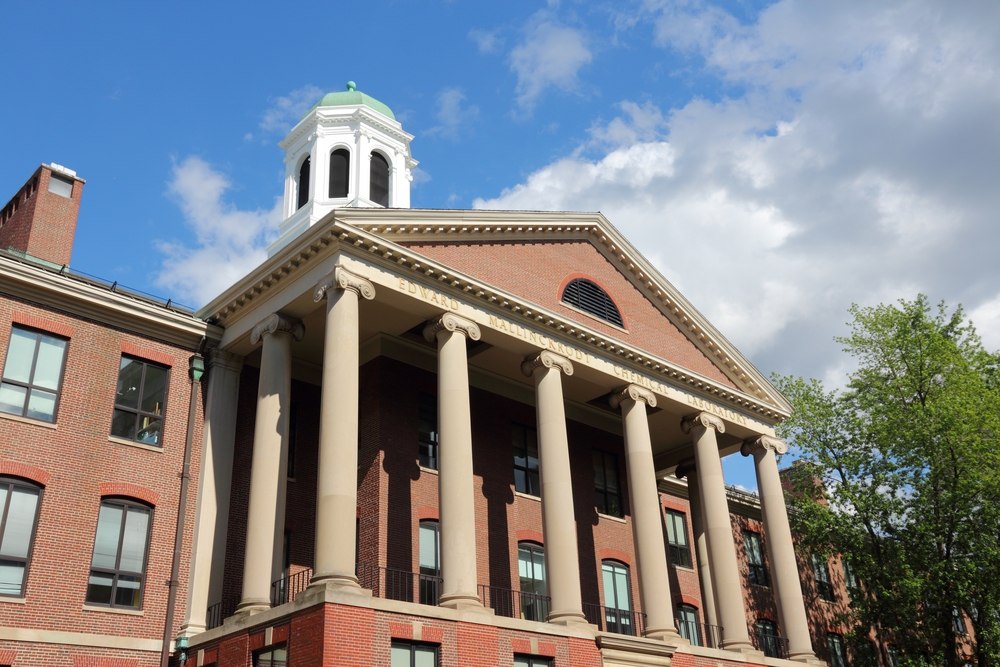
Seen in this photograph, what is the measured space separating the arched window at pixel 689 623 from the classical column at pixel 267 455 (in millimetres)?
17255

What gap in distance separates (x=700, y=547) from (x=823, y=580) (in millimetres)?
10597

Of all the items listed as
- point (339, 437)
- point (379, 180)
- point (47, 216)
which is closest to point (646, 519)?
point (339, 437)

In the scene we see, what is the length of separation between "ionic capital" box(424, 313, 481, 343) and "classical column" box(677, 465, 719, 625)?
43.4 feet

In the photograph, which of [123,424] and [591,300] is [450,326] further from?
[123,424]

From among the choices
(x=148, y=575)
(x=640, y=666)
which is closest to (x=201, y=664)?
(x=148, y=575)

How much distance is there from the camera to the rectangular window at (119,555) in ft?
68.4

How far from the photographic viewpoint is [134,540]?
71.6ft

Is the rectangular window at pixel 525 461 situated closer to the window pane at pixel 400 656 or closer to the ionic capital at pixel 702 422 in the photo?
the ionic capital at pixel 702 422

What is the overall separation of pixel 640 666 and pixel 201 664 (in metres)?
10.8

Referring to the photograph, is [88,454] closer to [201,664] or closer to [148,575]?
[148,575]

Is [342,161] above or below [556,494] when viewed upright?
above

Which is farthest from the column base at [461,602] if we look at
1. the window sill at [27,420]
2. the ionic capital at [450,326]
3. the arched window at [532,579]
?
the window sill at [27,420]

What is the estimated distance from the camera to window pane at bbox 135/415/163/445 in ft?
75.8

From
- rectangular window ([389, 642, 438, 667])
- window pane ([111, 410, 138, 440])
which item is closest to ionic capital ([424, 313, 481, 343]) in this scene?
window pane ([111, 410, 138, 440])
